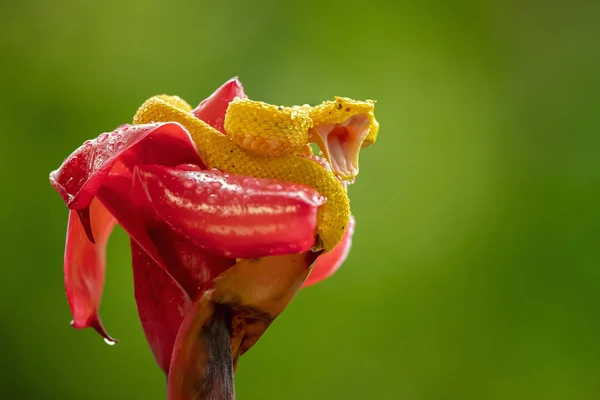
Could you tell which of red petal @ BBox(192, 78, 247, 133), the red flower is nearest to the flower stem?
the red flower

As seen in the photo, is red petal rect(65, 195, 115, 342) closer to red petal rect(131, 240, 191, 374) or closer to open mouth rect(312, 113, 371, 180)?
red petal rect(131, 240, 191, 374)

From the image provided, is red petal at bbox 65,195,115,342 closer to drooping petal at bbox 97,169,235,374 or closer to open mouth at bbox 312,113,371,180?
drooping petal at bbox 97,169,235,374

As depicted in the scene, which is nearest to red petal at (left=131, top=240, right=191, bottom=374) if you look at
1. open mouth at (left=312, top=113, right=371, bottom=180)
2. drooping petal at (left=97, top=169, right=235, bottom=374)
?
drooping petal at (left=97, top=169, right=235, bottom=374)

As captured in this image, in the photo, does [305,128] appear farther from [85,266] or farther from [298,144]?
[85,266]

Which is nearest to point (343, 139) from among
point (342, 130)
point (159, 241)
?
point (342, 130)

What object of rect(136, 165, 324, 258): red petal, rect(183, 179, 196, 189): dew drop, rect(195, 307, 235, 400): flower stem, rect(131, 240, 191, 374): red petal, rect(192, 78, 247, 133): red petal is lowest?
rect(195, 307, 235, 400): flower stem

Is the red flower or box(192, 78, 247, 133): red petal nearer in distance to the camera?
the red flower

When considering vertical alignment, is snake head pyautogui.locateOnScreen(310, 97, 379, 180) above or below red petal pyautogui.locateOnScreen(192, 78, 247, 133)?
below
